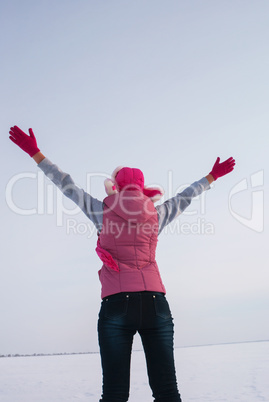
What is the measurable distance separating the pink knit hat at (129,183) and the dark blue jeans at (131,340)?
703 mm

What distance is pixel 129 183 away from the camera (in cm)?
287

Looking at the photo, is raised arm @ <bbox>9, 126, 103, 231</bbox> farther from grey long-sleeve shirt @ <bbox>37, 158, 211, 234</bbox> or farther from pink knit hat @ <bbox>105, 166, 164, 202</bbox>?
pink knit hat @ <bbox>105, 166, 164, 202</bbox>

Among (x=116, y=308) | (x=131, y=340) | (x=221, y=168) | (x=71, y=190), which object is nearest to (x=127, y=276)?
(x=116, y=308)

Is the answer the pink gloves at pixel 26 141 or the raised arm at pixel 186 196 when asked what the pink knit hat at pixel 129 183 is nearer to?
the raised arm at pixel 186 196

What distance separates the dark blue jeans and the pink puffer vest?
0.33 ft

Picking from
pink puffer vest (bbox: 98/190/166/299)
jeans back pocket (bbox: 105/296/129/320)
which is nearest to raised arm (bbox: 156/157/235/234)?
pink puffer vest (bbox: 98/190/166/299)

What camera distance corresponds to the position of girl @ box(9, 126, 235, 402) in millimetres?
2486

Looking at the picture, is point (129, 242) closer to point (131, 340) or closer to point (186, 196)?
point (131, 340)

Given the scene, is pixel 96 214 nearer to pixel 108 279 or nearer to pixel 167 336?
pixel 108 279

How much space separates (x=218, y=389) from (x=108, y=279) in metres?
5.60

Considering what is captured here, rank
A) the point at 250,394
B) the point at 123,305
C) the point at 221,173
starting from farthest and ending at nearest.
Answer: the point at 250,394 < the point at 221,173 < the point at 123,305

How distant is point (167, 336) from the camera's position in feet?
8.50

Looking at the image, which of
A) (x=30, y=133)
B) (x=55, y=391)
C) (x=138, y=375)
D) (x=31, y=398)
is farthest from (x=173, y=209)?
(x=138, y=375)

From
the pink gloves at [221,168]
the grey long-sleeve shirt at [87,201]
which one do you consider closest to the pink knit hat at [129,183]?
the grey long-sleeve shirt at [87,201]
